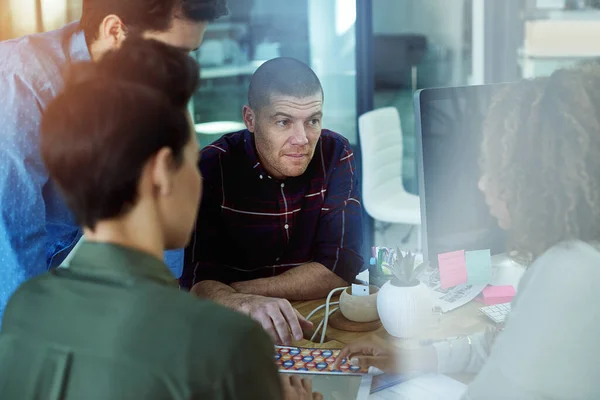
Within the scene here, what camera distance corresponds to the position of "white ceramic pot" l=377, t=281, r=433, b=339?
4.23 feet

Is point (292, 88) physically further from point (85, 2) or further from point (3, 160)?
point (3, 160)

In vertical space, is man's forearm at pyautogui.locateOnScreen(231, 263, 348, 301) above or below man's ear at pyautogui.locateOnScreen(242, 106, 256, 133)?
below

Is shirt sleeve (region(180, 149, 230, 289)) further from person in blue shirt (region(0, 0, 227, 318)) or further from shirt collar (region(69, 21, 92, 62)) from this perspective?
shirt collar (region(69, 21, 92, 62))

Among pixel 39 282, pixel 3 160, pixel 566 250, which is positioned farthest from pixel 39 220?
pixel 566 250

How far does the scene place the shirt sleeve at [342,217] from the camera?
1879mm

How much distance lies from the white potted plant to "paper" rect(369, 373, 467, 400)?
4.9 inches

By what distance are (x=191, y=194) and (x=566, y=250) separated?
0.54 meters

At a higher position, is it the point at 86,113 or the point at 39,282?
the point at 86,113

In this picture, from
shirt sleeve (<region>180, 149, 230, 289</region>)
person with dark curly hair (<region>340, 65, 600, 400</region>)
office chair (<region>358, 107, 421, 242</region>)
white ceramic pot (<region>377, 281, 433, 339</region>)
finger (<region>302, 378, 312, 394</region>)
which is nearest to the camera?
person with dark curly hair (<region>340, 65, 600, 400</region>)

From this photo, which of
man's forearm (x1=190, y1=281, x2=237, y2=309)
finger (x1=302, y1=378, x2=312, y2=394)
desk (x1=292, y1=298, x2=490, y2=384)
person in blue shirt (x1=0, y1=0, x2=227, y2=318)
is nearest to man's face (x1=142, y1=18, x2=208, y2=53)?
person in blue shirt (x1=0, y1=0, x2=227, y2=318)

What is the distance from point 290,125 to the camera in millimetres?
1905

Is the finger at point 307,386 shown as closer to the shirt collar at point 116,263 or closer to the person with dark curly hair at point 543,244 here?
the person with dark curly hair at point 543,244

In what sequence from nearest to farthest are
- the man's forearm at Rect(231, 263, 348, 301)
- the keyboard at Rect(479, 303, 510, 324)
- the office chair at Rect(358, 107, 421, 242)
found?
the keyboard at Rect(479, 303, 510, 324), the man's forearm at Rect(231, 263, 348, 301), the office chair at Rect(358, 107, 421, 242)

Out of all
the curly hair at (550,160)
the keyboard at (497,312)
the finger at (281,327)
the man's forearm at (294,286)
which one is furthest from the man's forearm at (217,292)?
the curly hair at (550,160)
